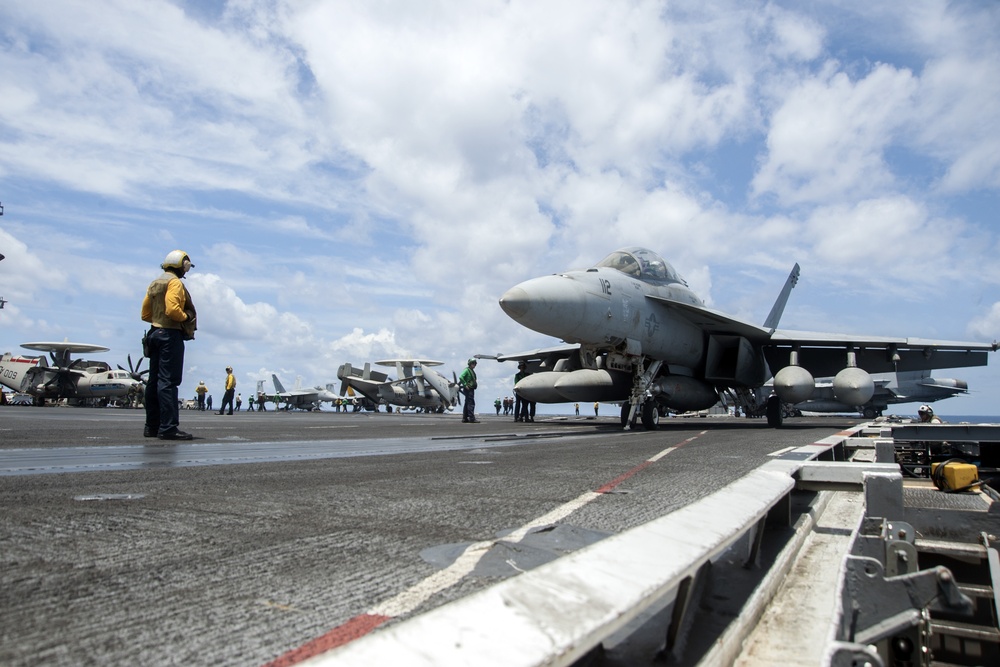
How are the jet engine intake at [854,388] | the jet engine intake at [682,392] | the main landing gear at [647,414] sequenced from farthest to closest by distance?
the jet engine intake at [854,388] → the jet engine intake at [682,392] → the main landing gear at [647,414]

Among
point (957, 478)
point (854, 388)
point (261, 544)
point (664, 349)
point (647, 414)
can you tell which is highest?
point (664, 349)

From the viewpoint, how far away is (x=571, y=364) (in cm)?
1812

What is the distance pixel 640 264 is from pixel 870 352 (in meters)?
9.07

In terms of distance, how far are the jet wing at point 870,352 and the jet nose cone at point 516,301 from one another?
8.94 m

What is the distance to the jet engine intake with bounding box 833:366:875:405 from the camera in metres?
14.7

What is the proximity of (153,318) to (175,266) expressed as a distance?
635mm

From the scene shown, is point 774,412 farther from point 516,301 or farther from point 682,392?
point 516,301

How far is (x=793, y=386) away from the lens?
14.7 m

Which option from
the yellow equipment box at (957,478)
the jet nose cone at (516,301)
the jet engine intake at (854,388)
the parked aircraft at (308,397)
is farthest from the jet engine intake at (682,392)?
the parked aircraft at (308,397)

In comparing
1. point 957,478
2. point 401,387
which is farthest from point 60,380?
point 957,478

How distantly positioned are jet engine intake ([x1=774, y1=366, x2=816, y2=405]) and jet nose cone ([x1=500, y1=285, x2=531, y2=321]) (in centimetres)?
738

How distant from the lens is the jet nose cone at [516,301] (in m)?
11.1

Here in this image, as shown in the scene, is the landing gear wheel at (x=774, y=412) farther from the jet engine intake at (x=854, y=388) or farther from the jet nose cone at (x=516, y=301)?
the jet nose cone at (x=516, y=301)

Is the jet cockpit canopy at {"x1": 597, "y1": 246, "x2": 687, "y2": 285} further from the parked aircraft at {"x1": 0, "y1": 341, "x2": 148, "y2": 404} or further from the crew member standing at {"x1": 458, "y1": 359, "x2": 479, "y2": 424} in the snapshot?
the parked aircraft at {"x1": 0, "y1": 341, "x2": 148, "y2": 404}
